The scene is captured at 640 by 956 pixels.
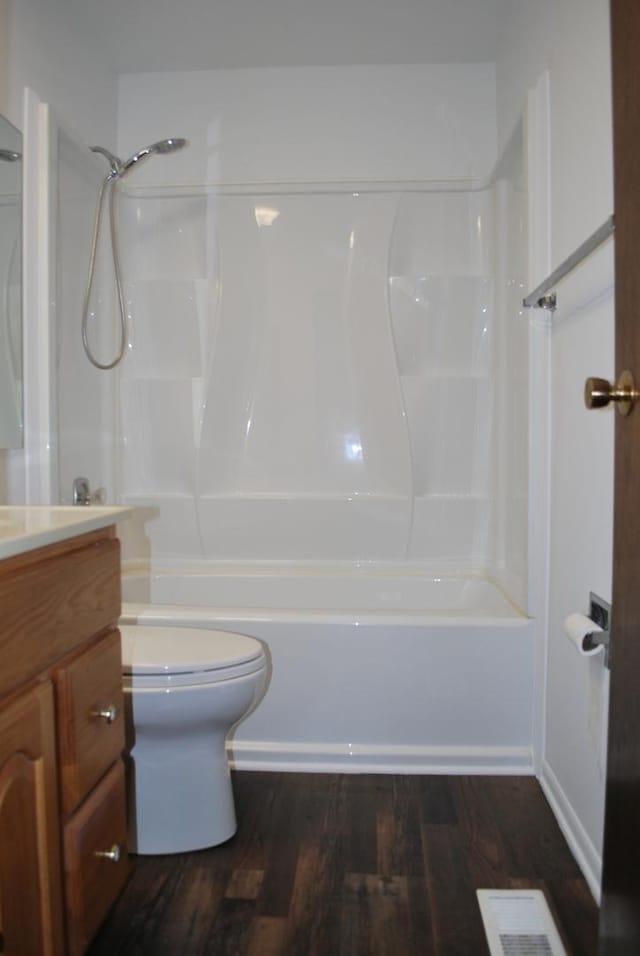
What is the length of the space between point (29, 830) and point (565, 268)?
146cm

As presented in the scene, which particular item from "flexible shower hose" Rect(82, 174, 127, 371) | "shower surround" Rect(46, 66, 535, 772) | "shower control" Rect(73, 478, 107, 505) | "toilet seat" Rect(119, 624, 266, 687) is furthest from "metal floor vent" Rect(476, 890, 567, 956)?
"flexible shower hose" Rect(82, 174, 127, 371)

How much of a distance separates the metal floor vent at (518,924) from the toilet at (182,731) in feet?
2.02

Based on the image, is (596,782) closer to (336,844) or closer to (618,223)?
(336,844)

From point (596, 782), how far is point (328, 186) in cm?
222

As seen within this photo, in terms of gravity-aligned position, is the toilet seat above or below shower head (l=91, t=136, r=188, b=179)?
below

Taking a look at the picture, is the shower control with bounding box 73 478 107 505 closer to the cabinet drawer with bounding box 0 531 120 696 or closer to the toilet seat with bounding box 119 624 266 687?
the toilet seat with bounding box 119 624 266 687

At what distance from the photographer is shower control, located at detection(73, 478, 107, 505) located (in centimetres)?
216

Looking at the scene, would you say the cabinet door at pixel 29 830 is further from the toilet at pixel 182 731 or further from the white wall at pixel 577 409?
the white wall at pixel 577 409

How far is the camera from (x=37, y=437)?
1.93 m

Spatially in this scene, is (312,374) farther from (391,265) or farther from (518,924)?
(518,924)

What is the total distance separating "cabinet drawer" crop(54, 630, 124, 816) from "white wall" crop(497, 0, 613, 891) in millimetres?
999

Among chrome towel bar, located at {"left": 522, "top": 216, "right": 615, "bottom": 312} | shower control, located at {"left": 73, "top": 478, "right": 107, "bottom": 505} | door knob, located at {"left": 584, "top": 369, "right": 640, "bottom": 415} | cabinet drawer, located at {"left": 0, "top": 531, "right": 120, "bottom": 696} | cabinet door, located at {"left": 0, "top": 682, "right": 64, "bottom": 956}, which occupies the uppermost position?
chrome towel bar, located at {"left": 522, "top": 216, "right": 615, "bottom": 312}

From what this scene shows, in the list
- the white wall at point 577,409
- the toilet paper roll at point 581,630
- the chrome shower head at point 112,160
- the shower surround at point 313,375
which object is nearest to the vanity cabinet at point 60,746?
the toilet paper roll at point 581,630

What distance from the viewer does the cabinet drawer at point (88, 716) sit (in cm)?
100
